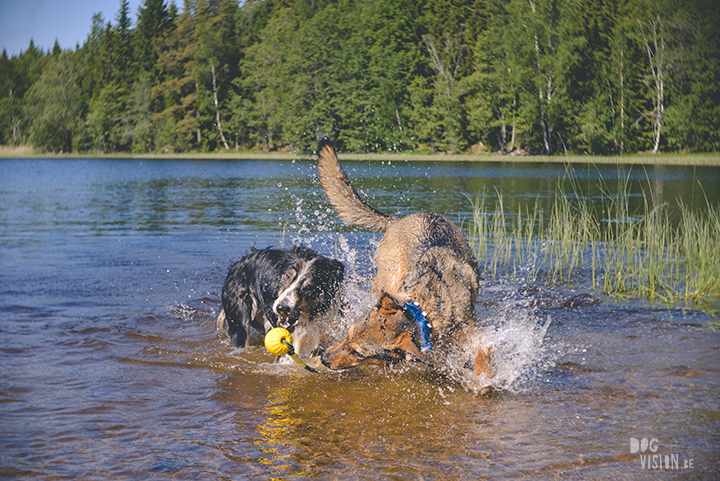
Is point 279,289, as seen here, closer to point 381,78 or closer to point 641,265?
point 641,265

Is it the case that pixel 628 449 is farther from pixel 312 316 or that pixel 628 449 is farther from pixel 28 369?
pixel 28 369

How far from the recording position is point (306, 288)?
4.78 metres

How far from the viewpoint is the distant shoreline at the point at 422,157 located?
110ft

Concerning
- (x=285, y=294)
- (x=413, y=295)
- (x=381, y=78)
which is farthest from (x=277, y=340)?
(x=381, y=78)

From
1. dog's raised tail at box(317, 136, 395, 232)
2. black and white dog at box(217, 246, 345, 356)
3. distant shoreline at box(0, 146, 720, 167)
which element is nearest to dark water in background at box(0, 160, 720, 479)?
black and white dog at box(217, 246, 345, 356)

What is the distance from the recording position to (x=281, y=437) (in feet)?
12.3

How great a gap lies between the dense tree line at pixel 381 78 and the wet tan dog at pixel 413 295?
34509mm

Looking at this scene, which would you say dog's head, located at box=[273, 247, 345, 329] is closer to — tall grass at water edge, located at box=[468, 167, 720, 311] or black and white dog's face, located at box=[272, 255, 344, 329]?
black and white dog's face, located at box=[272, 255, 344, 329]

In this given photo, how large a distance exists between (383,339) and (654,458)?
1892 mm

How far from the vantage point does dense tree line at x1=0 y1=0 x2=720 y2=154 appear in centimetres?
4047

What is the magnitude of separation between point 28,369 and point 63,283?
11.4ft

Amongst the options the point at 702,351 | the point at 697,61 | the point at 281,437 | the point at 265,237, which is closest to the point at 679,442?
the point at 702,351

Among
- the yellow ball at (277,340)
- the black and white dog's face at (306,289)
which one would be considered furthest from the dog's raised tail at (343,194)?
the yellow ball at (277,340)

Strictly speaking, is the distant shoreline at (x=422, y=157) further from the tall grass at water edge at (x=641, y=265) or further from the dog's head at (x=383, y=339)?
the dog's head at (x=383, y=339)
